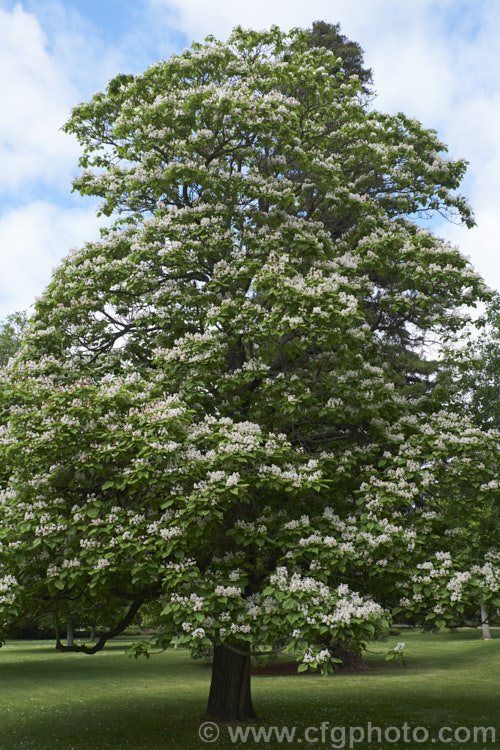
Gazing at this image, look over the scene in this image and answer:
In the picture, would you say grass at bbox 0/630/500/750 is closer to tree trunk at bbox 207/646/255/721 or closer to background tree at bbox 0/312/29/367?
tree trunk at bbox 207/646/255/721

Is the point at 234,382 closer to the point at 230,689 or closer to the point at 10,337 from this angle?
the point at 230,689

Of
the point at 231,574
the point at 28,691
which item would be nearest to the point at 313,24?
the point at 231,574

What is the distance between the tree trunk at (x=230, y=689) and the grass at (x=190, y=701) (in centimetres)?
63

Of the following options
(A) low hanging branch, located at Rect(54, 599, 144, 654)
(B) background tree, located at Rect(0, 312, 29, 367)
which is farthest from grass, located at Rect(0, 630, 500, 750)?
(B) background tree, located at Rect(0, 312, 29, 367)

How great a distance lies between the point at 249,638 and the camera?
10.4m

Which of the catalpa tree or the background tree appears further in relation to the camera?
the background tree

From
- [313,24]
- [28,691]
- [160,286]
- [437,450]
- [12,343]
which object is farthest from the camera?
[12,343]

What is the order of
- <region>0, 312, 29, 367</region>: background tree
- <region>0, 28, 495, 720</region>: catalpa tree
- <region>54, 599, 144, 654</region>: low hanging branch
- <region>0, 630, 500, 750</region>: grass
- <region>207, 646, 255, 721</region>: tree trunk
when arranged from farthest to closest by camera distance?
1. <region>0, 312, 29, 367</region>: background tree
2. <region>207, 646, 255, 721</region>: tree trunk
3. <region>0, 630, 500, 750</region>: grass
4. <region>54, 599, 144, 654</region>: low hanging branch
5. <region>0, 28, 495, 720</region>: catalpa tree

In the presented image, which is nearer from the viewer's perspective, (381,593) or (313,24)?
(381,593)

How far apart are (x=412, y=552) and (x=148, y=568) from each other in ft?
16.0

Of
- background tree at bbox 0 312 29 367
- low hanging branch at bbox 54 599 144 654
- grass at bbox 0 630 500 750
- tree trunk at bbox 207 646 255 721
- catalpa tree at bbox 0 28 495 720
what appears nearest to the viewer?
catalpa tree at bbox 0 28 495 720

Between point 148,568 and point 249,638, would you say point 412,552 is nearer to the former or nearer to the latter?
point 249,638

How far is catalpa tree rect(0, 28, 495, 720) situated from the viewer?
34.8 ft

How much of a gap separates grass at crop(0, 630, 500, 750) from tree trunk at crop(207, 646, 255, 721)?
632 millimetres
